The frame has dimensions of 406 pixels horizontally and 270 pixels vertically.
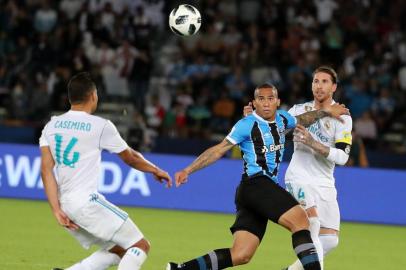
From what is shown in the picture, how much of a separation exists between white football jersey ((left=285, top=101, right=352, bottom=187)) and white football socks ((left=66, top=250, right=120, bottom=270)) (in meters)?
2.07

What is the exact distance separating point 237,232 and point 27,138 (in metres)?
11.9

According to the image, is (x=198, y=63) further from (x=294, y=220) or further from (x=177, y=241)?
(x=294, y=220)

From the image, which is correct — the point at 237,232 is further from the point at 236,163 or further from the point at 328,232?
the point at 236,163

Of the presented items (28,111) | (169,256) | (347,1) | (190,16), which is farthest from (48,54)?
(169,256)

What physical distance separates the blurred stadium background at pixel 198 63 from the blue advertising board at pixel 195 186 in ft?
8.16

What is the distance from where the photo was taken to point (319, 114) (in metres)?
9.31

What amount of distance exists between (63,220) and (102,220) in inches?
11.8

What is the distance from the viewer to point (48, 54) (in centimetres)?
2142

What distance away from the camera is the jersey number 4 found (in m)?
7.85

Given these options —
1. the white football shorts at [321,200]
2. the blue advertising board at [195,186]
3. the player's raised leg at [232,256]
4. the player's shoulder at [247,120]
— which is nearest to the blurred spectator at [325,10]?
the blue advertising board at [195,186]

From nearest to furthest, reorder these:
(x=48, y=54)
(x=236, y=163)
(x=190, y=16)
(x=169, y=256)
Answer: (x=169, y=256) < (x=190, y=16) < (x=236, y=163) < (x=48, y=54)

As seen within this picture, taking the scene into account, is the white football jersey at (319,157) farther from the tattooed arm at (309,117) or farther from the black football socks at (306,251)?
the black football socks at (306,251)

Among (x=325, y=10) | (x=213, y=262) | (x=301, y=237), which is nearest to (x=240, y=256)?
(x=213, y=262)

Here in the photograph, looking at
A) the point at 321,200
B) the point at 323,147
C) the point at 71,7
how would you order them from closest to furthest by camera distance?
the point at 323,147 → the point at 321,200 → the point at 71,7
